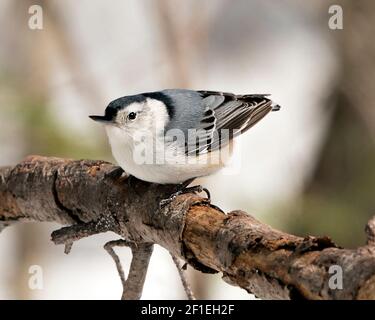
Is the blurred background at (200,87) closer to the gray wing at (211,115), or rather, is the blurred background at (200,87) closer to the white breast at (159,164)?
the gray wing at (211,115)

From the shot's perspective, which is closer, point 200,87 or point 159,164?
point 159,164

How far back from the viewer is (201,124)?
1.54 m

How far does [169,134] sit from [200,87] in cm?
170

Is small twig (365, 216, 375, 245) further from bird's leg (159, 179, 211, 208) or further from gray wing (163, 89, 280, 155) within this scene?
gray wing (163, 89, 280, 155)

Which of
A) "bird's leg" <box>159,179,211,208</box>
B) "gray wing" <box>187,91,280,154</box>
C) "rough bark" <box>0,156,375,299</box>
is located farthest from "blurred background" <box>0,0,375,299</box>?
"bird's leg" <box>159,179,211,208</box>

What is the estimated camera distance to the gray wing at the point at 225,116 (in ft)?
5.02

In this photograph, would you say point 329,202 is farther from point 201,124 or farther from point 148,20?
point 148,20

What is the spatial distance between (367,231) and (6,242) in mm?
2090

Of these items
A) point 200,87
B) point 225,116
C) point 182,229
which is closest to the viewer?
point 182,229

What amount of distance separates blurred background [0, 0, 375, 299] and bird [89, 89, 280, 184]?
0.85 meters

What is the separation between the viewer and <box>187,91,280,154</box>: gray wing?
1.53 m

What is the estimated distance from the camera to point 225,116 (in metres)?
1.61

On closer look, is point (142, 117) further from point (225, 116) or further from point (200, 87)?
point (200, 87)

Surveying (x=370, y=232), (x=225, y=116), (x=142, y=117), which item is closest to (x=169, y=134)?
(x=142, y=117)
